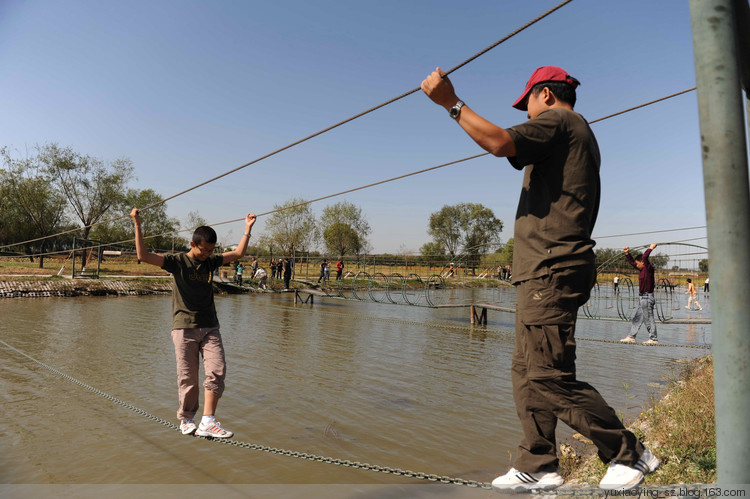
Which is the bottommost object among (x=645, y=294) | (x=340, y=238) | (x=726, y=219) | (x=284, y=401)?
(x=284, y=401)

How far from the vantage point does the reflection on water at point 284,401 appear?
5.12 m

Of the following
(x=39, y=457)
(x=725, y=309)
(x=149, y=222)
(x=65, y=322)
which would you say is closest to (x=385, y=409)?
(x=39, y=457)

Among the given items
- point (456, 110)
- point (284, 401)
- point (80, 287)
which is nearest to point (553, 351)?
point (456, 110)

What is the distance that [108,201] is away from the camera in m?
40.9

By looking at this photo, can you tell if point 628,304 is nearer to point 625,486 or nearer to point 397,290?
point 397,290

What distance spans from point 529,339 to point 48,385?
28.8 feet

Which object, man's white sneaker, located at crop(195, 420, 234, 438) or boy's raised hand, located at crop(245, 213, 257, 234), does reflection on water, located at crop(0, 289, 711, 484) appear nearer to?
man's white sneaker, located at crop(195, 420, 234, 438)

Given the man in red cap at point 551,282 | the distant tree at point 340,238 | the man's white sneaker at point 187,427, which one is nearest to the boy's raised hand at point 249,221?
the man's white sneaker at point 187,427

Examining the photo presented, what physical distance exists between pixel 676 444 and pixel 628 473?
253 cm

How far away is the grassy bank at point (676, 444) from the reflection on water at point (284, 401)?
93 cm

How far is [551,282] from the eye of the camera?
82.3 inches

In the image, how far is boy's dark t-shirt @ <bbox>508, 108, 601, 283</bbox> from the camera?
6.86 feet

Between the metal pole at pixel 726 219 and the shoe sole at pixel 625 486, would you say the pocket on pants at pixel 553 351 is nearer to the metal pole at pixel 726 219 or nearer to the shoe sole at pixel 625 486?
the shoe sole at pixel 625 486

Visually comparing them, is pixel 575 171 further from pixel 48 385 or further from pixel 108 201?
pixel 108 201
